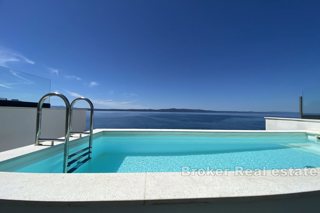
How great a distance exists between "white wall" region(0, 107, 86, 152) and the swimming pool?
1.74m

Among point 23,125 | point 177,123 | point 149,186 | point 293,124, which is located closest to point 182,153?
point 149,186

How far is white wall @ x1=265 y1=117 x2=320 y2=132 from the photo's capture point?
5.84 m

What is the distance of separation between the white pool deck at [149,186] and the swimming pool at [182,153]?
102 centimetres

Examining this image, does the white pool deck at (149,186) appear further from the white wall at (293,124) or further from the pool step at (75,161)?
the white wall at (293,124)

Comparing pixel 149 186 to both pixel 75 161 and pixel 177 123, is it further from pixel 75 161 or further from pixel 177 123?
pixel 177 123

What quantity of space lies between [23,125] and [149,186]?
13.8ft

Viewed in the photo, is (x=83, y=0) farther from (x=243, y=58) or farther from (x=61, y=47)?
(x=243, y=58)

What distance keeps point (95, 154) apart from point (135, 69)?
8186 mm

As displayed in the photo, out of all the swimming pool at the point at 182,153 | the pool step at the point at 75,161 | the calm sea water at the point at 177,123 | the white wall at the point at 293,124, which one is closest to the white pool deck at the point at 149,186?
the pool step at the point at 75,161

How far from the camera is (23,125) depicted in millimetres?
3572

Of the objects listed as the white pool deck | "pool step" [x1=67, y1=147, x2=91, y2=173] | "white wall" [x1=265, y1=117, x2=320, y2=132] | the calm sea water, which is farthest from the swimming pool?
the calm sea water

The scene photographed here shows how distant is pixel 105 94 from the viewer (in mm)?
16594

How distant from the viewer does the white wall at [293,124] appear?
584cm

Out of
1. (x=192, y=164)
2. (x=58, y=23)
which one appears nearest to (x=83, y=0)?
(x=58, y=23)
